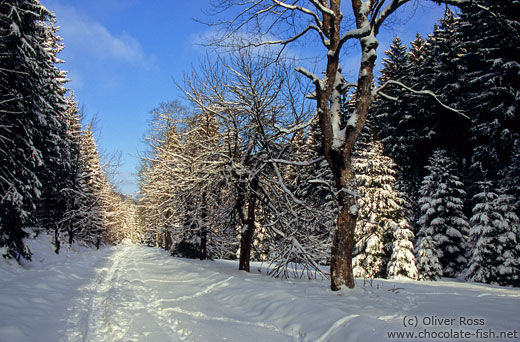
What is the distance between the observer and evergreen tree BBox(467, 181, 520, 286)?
15950 mm

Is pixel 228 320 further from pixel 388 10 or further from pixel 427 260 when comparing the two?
pixel 427 260

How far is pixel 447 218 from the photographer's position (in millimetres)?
19688

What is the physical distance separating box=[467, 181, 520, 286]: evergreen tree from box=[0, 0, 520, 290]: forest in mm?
82

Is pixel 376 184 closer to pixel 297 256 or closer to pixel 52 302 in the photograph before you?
pixel 297 256

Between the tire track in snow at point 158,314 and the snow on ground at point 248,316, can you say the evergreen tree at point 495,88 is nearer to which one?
the snow on ground at point 248,316

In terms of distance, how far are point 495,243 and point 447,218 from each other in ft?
11.3

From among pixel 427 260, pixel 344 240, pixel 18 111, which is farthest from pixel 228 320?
pixel 427 260

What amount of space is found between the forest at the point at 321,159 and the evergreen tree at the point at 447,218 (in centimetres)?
10

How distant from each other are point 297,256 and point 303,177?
3241 millimetres

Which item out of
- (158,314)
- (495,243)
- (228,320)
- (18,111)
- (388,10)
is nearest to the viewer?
(228,320)

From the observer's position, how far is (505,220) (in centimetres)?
1627

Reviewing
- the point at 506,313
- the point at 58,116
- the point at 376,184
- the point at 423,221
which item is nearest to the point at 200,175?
the point at 506,313

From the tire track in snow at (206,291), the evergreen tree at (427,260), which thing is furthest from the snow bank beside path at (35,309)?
the evergreen tree at (427,260)

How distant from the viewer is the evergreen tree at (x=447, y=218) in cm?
1944
